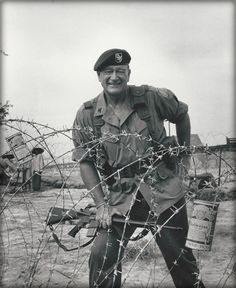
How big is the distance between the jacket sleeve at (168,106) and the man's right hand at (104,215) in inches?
35.2

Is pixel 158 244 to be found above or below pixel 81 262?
above

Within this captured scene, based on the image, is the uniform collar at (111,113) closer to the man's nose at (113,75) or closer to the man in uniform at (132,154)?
the man in uniform at (132,154)

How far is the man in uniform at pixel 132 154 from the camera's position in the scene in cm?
348

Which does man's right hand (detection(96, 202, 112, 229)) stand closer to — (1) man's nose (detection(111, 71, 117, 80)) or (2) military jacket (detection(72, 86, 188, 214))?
(2) military jacket (detection(72, 86, 188, 214))

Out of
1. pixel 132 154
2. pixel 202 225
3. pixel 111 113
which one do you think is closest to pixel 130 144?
pixel 132 154

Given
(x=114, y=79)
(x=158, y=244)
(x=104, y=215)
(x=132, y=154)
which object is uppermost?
(x=114, y=79)

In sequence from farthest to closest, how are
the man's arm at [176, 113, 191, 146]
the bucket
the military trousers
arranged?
the man's arm at [176, 113, 191, 146] < the military trousers < the bucket

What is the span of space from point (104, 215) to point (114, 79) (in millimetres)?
1071

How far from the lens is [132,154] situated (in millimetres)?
3549

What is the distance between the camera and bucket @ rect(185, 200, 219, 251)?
3.01 metres

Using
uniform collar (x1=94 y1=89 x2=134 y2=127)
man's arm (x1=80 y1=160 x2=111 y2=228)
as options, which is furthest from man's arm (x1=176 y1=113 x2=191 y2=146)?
man's arm (x1=80 y1=160 x2=111 y2=228)

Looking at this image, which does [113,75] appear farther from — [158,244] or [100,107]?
[158,244]

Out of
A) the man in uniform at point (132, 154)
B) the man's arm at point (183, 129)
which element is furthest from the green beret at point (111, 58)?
the man's arm at point (183, 129)

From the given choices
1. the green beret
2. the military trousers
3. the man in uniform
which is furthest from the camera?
the green beret
